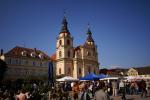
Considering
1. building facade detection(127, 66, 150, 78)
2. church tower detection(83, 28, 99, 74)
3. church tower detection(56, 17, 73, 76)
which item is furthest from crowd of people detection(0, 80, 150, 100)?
building facade detection(127, 66, 150, 78)

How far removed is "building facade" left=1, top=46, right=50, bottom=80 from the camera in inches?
2215

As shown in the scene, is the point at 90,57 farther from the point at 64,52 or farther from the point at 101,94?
the point at 101,94

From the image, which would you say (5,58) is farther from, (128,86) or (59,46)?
(128,86)

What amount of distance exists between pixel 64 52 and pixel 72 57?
13.0ft

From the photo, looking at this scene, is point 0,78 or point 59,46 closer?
point 0,78

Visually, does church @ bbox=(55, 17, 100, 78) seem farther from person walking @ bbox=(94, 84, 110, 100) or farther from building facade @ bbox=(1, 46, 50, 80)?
person walking @ bbox=(94, 84, 110, 100)

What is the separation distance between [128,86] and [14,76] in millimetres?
34919

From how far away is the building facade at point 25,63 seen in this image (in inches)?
2215

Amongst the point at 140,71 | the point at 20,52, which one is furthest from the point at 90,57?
the point at 140,71

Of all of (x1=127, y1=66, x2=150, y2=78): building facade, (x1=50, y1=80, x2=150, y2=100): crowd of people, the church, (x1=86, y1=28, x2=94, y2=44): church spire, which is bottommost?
(x1=50, y1=80, x2=150, y2=100): crowd of people

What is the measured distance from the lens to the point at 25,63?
59750 mm

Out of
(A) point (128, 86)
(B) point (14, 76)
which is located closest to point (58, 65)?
(B) point (14, 76)

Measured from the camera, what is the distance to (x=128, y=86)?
28.5 meters

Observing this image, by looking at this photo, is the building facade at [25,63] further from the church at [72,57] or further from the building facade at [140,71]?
the building facade at [140,71]
